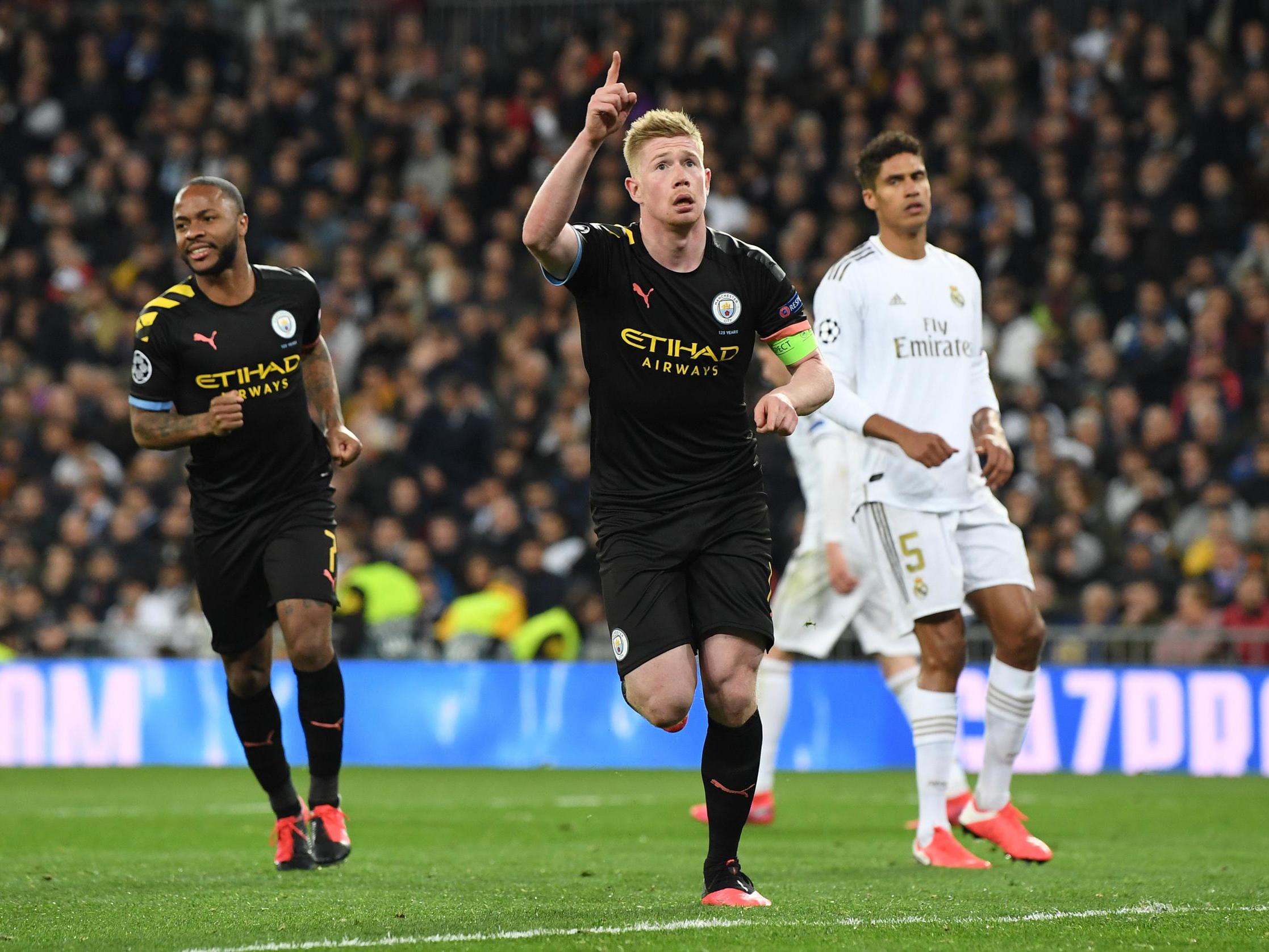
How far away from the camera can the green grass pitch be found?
16.8ft

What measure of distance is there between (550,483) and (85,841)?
8.65 m

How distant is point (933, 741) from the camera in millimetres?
7605

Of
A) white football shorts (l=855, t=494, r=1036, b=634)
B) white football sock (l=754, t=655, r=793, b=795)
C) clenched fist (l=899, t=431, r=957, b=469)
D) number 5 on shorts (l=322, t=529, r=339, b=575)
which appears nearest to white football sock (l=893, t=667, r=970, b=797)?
white football sock (l=754, t=655, r=793, b=795)

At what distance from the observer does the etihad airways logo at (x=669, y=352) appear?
5.95 metres

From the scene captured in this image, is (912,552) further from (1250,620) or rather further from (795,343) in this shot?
(1250,620)

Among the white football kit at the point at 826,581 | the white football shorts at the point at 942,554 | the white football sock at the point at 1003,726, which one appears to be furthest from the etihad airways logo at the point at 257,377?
the white football kit at the point at 826,581

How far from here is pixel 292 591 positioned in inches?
284

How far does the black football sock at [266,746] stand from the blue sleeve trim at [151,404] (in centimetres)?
118

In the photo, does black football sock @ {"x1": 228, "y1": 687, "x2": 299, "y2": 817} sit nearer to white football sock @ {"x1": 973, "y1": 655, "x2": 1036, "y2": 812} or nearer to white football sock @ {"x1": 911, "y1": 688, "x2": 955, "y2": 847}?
white football sock @ {"x1": 911, "y1": 688, "x2": 955, "y2": 847}

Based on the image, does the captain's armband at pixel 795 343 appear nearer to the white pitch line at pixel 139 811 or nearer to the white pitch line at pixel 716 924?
the white pitch line at pixel 716 924

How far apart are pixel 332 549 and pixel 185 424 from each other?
29.7 inches

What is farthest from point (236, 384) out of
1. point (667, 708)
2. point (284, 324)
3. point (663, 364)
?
point (667, 708)

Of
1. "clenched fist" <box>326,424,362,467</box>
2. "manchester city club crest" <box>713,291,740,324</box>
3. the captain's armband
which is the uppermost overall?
"manchester city club crest" <box>713,291,740,324</box>

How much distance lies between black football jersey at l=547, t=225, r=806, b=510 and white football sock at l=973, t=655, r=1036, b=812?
214 cm
